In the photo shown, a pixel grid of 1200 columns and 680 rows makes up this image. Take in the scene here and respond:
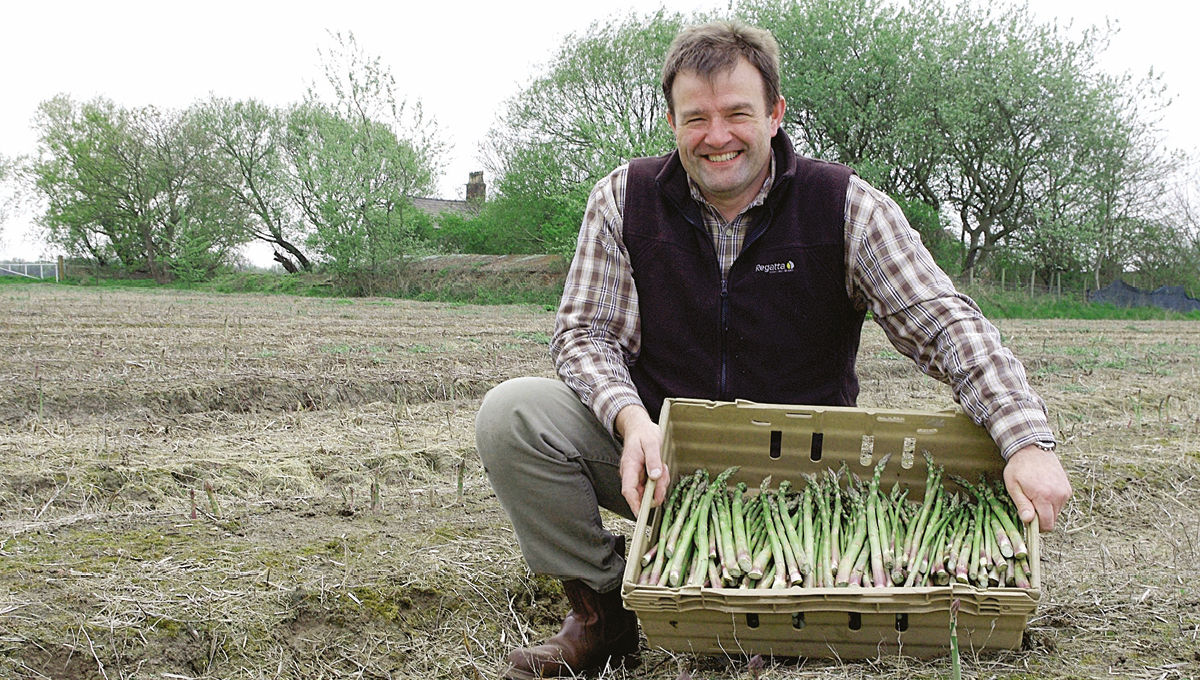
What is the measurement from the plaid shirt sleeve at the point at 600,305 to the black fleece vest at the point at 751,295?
5 centimetres

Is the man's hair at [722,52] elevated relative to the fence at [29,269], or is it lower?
elevated

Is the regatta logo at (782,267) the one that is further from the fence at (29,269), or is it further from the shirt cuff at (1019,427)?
the fence at (29,269)

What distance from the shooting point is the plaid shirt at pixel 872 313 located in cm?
295

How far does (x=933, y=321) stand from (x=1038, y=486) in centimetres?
72

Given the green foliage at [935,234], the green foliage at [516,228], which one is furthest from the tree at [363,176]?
the green foliage at [935,234]

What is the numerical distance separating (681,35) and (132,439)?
15.5 ft

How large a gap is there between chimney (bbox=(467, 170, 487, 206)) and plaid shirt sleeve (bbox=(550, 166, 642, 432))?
146 ft

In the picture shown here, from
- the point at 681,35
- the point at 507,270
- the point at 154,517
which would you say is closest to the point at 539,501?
the point at 681,35

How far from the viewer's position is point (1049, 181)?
97.8ft

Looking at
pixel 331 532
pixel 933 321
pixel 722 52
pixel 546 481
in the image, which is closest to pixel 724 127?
pixel 722 52

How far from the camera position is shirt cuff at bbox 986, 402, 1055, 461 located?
280cm

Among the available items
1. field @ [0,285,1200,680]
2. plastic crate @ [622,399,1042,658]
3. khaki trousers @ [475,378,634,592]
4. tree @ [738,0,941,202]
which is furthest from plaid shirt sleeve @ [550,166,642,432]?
tree @ [738,0,941,202]

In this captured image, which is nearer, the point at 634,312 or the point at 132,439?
the point at 634,312

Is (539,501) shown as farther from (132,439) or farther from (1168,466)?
(1168,466)
